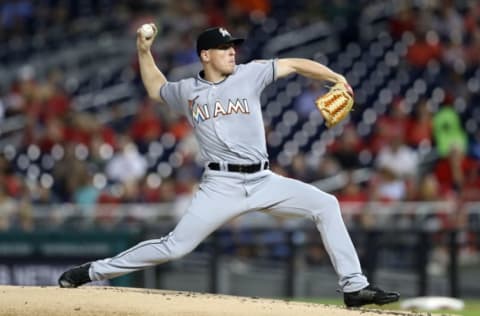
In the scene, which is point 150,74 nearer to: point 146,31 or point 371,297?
point 146,31

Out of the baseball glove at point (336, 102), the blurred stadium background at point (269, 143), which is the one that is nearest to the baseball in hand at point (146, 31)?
the baseball glove at point (336, 102)

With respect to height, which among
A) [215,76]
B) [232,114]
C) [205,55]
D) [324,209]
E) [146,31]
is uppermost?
[146,31]

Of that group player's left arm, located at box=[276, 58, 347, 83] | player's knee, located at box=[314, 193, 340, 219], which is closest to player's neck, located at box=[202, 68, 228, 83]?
player's left arm, located at box=[276, 58, 347, 83]

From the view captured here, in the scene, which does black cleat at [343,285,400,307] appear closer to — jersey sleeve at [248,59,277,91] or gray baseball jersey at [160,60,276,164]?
gray baseball jersey at [160,60,276,164]

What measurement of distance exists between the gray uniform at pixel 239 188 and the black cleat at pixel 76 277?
467 mm

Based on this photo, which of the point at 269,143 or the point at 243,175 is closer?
the point at 243,175

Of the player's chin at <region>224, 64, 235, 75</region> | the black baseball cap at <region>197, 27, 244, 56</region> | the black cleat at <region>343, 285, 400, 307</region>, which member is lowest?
the black cleat at <region>343, 285, 400, 307</region>

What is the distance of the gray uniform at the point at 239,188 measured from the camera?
852 cm

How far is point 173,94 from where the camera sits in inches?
346

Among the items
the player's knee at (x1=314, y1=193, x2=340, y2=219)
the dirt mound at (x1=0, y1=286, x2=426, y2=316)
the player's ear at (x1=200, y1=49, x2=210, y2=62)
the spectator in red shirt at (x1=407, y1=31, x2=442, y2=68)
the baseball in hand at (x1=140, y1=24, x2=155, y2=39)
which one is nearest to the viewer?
the dirt mound at (x1=0, y1=286, x2=426, y2=316)

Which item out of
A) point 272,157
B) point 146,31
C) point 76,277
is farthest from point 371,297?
point 272,157

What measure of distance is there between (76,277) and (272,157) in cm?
925

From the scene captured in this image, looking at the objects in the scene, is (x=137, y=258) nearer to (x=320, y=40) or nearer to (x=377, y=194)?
(x=377, y=194)

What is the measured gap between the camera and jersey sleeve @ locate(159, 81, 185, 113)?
875 centimetres
